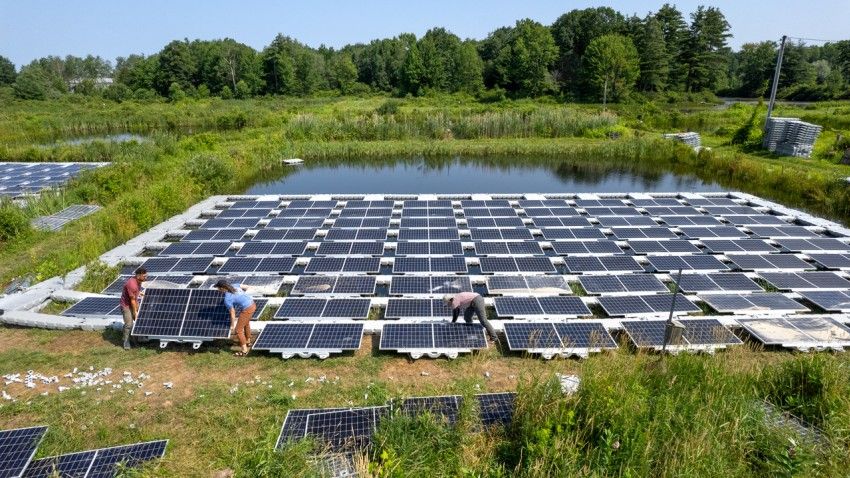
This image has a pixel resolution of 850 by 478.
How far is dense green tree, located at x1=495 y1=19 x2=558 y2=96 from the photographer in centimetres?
6400

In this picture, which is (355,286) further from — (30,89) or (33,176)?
(30,89)

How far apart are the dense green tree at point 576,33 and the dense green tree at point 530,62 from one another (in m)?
2.99

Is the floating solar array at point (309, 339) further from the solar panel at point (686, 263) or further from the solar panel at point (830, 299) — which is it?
the solar panel at point (830, 299)

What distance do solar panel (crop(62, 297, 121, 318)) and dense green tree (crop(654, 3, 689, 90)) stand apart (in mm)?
70745

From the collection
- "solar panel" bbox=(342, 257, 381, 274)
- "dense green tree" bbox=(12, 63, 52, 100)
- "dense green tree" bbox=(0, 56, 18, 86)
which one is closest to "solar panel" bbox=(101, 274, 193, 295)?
"solar panel" bbox=(342, 257, 381, 274)

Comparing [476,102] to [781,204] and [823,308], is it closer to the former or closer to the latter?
[781,204]

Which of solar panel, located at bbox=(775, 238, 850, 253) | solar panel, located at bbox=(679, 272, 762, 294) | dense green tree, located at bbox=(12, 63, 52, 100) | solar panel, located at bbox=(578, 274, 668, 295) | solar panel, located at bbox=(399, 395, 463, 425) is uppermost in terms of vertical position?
dense green tree, located at bbox=(12, 63, 52, 100)

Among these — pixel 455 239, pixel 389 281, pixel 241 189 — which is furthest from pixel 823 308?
pixel 241 189

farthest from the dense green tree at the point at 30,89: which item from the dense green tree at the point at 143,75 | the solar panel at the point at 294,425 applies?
the solar panel at the point at 294,425

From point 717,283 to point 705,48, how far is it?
224ft

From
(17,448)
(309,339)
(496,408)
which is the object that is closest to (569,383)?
(496,408)

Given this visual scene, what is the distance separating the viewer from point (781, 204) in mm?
18031

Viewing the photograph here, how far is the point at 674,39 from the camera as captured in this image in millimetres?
64312

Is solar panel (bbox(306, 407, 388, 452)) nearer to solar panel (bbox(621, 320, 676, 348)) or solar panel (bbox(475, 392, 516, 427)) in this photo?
solar panel (bbox(475, 392, 516, 427))
